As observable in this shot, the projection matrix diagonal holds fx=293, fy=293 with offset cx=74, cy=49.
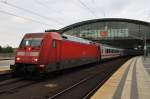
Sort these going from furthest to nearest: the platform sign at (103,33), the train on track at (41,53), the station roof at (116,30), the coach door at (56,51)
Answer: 1. the station roof at (116,30)
2. the platform sign at (103,33)
3. the coach door at (56,51)
4. the train on track at (41,53)

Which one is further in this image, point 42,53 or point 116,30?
point 116,30

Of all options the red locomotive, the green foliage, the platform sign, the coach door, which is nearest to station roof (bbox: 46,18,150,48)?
the platform sign

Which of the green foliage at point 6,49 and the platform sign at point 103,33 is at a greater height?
the platform sign at point 103,33

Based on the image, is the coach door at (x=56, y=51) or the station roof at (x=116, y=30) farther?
the station roof at (x=116, y=30)

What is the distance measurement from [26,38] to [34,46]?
128 centimetres

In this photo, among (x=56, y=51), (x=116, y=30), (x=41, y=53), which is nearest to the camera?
(x=41, y=53)

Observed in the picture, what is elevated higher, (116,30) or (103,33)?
(116,30)

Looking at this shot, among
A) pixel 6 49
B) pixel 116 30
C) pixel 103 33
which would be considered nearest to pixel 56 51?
pixel 6 49

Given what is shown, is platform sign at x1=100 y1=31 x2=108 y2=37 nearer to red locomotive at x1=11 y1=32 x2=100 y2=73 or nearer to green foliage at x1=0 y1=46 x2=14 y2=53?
green foliage at x1=0 y1=46 x2=14 y2=53

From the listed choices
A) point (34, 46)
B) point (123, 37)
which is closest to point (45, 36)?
point (34, 46)

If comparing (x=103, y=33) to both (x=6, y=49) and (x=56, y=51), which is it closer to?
(x=6, y=49)

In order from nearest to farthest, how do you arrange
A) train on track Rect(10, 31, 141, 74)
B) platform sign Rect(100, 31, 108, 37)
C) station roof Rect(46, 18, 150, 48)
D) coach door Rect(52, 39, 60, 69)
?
train on track Rect(10, 31, 141, 74) < coach door Rect(52, 39, 60, 69) < platform sign Rect(100, 31, 108, 37) < station roof Rect(46, 18, 150, 48)

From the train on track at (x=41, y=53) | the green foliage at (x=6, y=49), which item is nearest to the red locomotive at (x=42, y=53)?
the train on track at (x=41, y=53)

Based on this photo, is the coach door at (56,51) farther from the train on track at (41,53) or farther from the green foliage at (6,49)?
the green foliage at (6,49)
